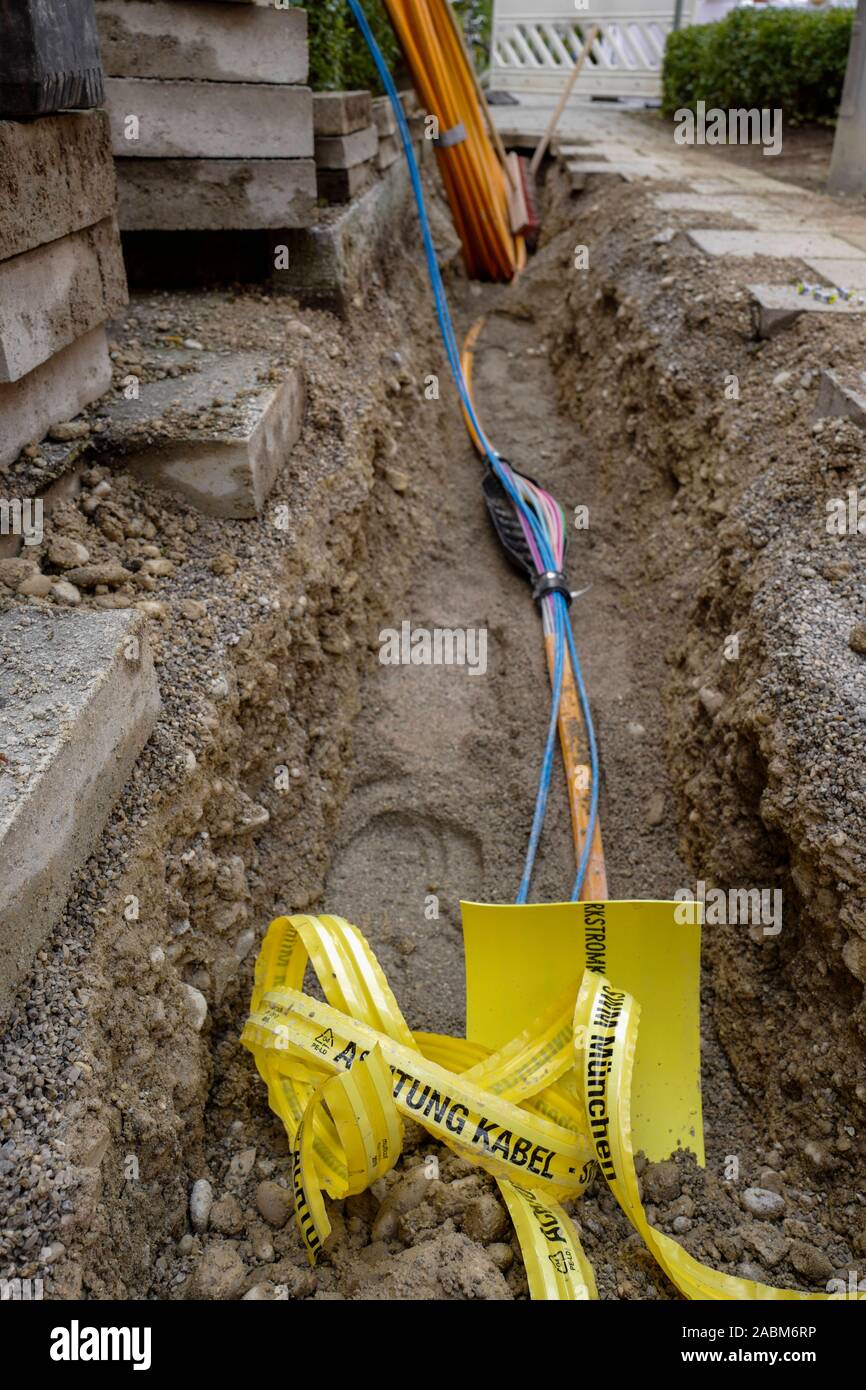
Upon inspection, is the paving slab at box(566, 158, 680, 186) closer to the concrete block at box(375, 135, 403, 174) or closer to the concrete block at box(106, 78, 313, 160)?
the concrete block at box(375, 135, 403, 174)

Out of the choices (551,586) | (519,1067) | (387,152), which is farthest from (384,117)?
(519,1067)

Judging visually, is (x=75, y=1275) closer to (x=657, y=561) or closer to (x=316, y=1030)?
(x=316, y=1030)

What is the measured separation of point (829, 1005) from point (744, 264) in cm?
303

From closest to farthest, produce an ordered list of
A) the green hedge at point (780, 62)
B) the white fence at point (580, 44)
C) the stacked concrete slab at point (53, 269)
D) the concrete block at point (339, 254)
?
the stacked concrete slab at point (53, 269), the concrete block at point (339, 254), the green hedge at point (780, 62), the white fence at point (580, 44)

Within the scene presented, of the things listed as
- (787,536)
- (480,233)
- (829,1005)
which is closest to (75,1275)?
(829,1005)

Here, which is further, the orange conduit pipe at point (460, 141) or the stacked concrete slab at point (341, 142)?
the orange conduit pipe at point (460, 141)

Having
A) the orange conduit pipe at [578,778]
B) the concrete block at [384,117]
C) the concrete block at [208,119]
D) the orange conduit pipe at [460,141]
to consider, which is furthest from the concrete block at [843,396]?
the orange conduit pipe at [460,141]

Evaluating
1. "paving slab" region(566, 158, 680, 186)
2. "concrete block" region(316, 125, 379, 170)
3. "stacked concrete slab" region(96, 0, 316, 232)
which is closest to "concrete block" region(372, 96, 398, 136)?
"concrete block" region(316, 125, 379, 170)

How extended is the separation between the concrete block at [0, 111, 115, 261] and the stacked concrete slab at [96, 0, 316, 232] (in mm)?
715

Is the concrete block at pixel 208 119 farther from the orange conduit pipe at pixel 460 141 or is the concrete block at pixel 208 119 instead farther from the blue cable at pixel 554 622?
the orange conduit pipe at pixel 460 141

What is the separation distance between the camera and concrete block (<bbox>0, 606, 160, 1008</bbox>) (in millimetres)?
1453

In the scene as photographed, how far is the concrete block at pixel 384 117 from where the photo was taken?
13.9 feet

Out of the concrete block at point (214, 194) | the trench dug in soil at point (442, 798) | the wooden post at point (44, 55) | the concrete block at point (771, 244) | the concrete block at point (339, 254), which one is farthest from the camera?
the concrete block at point (771, 244)

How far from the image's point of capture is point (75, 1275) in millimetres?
1312
